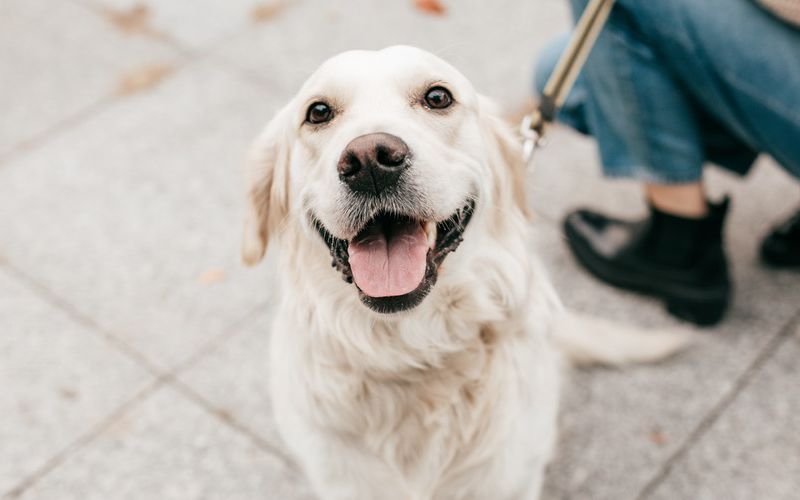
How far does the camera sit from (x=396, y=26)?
4617 mm

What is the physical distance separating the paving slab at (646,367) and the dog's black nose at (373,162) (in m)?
1.32

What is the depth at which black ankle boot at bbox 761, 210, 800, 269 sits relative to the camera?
3.12 m

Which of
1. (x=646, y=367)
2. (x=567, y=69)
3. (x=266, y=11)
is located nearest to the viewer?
(x=567, y=69)

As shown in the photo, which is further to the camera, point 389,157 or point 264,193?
point 264,193

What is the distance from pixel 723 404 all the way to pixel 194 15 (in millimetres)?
3681

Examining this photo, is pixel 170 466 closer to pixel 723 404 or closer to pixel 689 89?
pixel 723 404

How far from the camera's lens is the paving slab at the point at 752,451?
101 inches

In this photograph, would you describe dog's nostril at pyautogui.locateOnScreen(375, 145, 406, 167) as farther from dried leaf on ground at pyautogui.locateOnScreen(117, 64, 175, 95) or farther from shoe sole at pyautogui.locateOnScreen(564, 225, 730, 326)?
dried leaf on ground at pyautogui.locateOnScreen(117, 64, 175, 95)

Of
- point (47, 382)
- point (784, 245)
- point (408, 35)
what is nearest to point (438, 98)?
point (784, 245)

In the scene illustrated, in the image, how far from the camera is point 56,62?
4.66 m

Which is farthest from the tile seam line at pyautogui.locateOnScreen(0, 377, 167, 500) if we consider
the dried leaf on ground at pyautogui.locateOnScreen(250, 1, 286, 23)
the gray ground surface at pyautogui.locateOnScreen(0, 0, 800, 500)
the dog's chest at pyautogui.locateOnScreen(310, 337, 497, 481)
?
the dried leaf on ground at pyautogui.locateOnScreen(250, 1, 286, 23)

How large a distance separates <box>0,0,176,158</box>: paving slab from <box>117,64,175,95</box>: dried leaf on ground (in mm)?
32

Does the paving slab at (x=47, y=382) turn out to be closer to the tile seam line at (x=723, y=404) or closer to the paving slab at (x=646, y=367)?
the paving slab at (x=646, y=367)

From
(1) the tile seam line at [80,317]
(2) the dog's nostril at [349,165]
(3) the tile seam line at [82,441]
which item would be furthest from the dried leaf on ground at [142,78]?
(2) the dog's nostril at [349,165]
